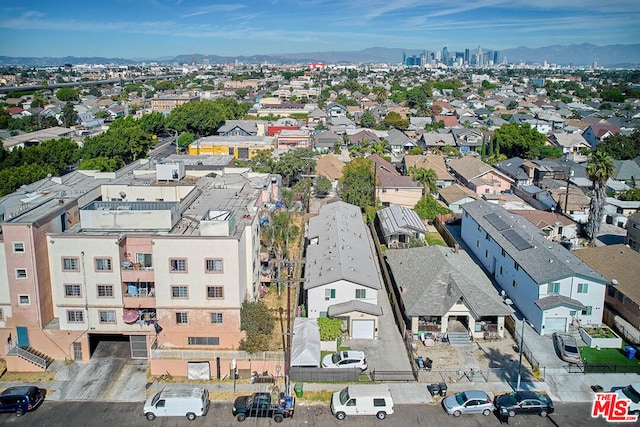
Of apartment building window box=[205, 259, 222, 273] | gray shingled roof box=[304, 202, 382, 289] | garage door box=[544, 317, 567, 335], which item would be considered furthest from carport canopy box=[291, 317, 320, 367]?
garage door box=[544, 317, 567, 335]

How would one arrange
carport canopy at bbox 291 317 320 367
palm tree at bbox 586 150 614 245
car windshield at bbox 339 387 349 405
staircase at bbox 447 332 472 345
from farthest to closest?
palm tree at bbox 586 150 614 245
staircase at bbox 447 332 472 345
carport canopy at bbox 291 317 320 367
car windshield at bbox 339 387 349 405

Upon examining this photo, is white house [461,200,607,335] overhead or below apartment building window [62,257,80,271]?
below

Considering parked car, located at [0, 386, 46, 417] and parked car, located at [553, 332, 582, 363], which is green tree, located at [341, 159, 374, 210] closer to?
parked car, located at [553, 332, 582, 363]

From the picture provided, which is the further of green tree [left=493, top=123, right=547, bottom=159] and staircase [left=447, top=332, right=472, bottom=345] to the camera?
green tree [left=493, top=123, right=547, bottom=159]

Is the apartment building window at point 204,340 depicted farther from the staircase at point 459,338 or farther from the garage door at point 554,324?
the garage door at point 554,324

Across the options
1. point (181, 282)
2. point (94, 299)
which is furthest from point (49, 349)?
point (181, 282)

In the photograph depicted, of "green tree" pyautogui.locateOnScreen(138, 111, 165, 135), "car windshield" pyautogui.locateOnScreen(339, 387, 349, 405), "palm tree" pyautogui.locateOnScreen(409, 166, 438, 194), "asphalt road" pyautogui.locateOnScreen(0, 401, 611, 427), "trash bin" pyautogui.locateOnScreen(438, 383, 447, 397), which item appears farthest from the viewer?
"green tree" pyautogui.locateOnScreen(138, 111, 165, 135)

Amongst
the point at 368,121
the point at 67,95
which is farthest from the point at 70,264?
the point at 67,95
